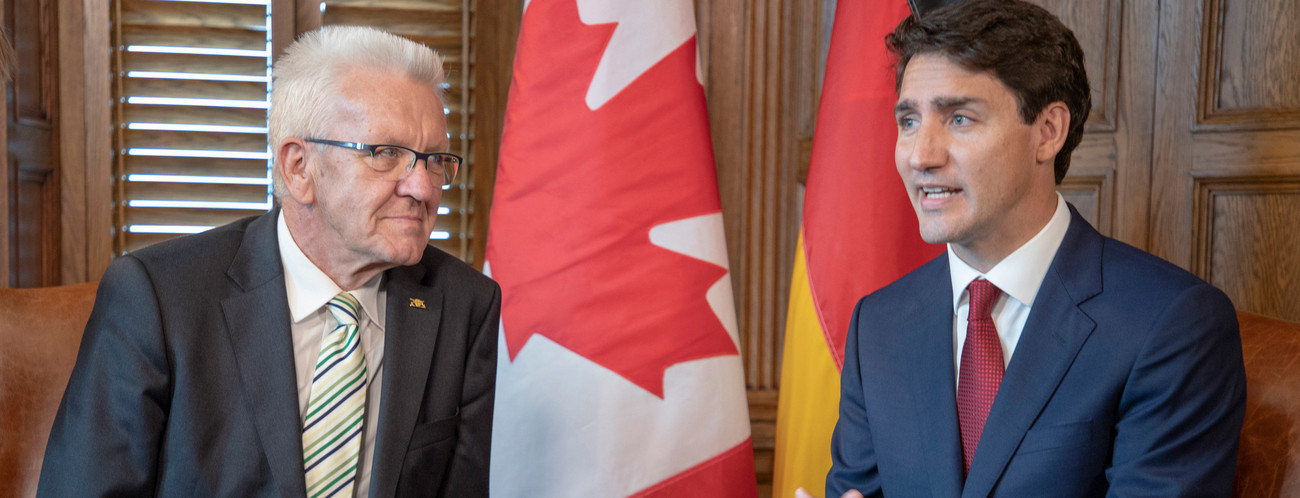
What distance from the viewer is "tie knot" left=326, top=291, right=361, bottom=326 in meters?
1.46

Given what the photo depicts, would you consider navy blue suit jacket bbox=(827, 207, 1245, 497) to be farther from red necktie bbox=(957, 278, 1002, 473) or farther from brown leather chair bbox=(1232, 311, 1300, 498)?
brown leather chair bbox=(1232, 311, 1300, 498)

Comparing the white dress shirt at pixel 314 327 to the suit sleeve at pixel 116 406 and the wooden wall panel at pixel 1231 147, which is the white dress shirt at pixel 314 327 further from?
the wooden wall panel at pixel 1231 147

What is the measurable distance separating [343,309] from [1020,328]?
3.45ft

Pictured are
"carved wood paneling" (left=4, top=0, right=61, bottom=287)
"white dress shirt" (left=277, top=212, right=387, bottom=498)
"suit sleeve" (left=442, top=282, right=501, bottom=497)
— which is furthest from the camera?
"carved wood paneling" (left=4, top=0, right=61, bottom=287)

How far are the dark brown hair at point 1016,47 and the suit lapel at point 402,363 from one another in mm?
918

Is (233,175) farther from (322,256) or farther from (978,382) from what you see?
(978,382)

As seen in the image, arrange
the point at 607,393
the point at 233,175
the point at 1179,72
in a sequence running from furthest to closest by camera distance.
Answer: the point at 233,175, the point at 1179,72, the point at 607,393

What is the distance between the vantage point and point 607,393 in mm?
2062

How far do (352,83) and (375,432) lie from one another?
0.55 m

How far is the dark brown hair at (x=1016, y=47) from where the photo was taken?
1359 millimetres

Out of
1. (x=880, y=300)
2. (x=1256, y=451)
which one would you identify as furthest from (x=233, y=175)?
(x=1256, y=451)

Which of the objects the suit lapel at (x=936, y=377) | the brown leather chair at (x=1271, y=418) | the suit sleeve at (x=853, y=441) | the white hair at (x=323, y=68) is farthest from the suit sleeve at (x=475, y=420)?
the brown leather chair at (x=1271, y=418)

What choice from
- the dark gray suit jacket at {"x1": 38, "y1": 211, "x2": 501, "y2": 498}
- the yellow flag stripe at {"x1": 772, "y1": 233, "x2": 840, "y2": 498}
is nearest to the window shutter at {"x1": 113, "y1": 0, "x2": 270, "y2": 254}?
the dark gray suit jacket at {"x1": 38, "y1": 211, "x2": 501, "y2": 498}

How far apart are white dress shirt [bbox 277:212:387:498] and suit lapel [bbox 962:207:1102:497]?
0.92 meters
